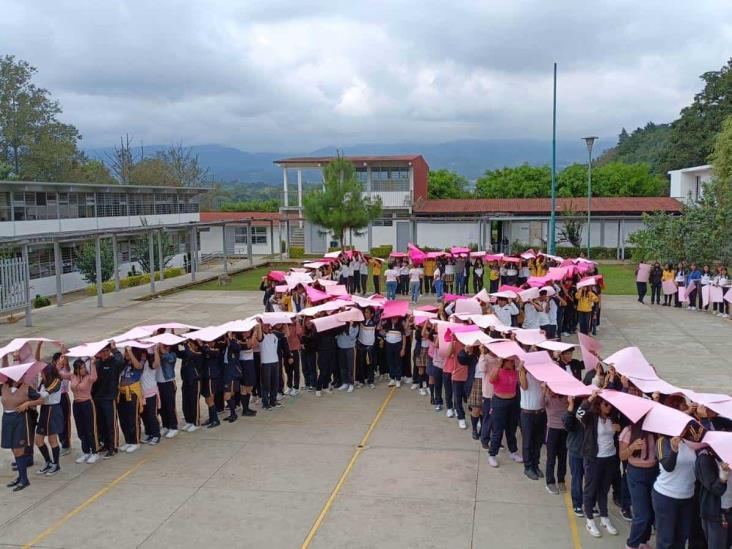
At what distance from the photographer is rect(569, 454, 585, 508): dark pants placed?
7577 millimetres

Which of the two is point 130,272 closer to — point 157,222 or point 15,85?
point 157,222

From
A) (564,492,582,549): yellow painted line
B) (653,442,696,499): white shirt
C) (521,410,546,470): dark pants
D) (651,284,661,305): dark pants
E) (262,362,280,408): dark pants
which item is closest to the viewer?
(653,442,696,499): white shirt

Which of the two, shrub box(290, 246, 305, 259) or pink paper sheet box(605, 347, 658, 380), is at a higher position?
pink paper sheet box(605, 347, 658, 380)

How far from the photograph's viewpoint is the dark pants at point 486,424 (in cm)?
952

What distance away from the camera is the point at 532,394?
838cm

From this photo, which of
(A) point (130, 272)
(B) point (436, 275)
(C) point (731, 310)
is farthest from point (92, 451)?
(A) point (130, 272)

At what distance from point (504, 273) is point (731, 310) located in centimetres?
653

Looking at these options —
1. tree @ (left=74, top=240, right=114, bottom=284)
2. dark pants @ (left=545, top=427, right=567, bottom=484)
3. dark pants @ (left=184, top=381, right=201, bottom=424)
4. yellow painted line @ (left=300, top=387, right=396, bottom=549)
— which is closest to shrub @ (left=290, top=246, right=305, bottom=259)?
tree @ (left=74, top=240, right=114, bottom=284)

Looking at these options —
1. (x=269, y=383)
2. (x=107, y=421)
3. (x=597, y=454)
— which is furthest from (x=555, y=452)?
(x=107, y=421)

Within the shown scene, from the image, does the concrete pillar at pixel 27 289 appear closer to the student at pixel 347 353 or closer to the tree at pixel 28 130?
the student at pixel 347 353

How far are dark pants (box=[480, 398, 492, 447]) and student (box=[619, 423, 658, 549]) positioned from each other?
2793 millimetres

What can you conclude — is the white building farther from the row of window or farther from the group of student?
the row of window

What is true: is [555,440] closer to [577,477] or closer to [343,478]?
[577,477]

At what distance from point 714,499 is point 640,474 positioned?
0.73m
